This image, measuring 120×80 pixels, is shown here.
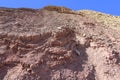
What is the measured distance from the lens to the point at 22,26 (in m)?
9.55

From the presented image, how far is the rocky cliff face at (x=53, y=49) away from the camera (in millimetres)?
8164

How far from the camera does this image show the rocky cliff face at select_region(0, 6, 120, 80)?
8.16 m

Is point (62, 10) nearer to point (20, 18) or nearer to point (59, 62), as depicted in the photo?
point (20, 18)

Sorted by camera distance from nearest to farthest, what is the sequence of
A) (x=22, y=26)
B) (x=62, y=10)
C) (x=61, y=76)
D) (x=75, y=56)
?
(x=61, y=76)
(x=75, y=56)
(x=22, y=26)
(x=62, y=10)

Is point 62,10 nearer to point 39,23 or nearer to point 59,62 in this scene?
point 39,23

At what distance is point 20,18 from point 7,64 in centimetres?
235

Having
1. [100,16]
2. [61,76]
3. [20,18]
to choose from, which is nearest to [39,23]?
[20,18]

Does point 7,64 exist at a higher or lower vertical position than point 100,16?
lower

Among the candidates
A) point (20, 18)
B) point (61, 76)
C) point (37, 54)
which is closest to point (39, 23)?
point (20, 18)

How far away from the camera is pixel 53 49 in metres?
8.73

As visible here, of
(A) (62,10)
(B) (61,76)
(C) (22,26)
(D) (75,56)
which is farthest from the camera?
(A) (62,10)

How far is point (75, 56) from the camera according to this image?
29.2 feet

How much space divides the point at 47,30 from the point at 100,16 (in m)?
3.67

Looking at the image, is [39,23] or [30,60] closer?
[30,60]
